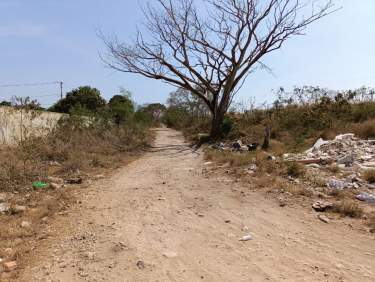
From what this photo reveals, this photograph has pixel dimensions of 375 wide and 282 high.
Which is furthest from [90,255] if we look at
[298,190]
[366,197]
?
[366,197]

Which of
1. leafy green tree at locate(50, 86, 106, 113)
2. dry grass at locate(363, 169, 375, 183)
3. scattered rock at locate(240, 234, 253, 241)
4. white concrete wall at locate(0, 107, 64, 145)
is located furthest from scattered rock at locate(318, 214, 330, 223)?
leafy green tree at locate(50, 86, 106, 113)

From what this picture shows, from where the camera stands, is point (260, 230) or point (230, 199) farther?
point (230, 199)

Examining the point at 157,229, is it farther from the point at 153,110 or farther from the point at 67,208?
the point at 153,110

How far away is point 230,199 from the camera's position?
6.10 meters

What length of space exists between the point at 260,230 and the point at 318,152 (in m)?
5.77

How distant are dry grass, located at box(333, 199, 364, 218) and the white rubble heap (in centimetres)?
59

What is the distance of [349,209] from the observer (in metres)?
5.05

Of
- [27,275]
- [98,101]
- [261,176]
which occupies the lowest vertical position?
[27,275]

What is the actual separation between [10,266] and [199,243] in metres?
1.92

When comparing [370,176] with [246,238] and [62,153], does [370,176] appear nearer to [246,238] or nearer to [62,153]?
[246,238]

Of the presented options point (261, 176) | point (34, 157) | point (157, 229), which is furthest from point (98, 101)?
point (157, 229)

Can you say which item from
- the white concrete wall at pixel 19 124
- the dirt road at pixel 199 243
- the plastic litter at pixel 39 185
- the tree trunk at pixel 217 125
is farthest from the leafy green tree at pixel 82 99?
the dirt road at pixel 199 243

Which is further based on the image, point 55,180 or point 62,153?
point 62,153

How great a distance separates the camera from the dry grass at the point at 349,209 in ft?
16.4
